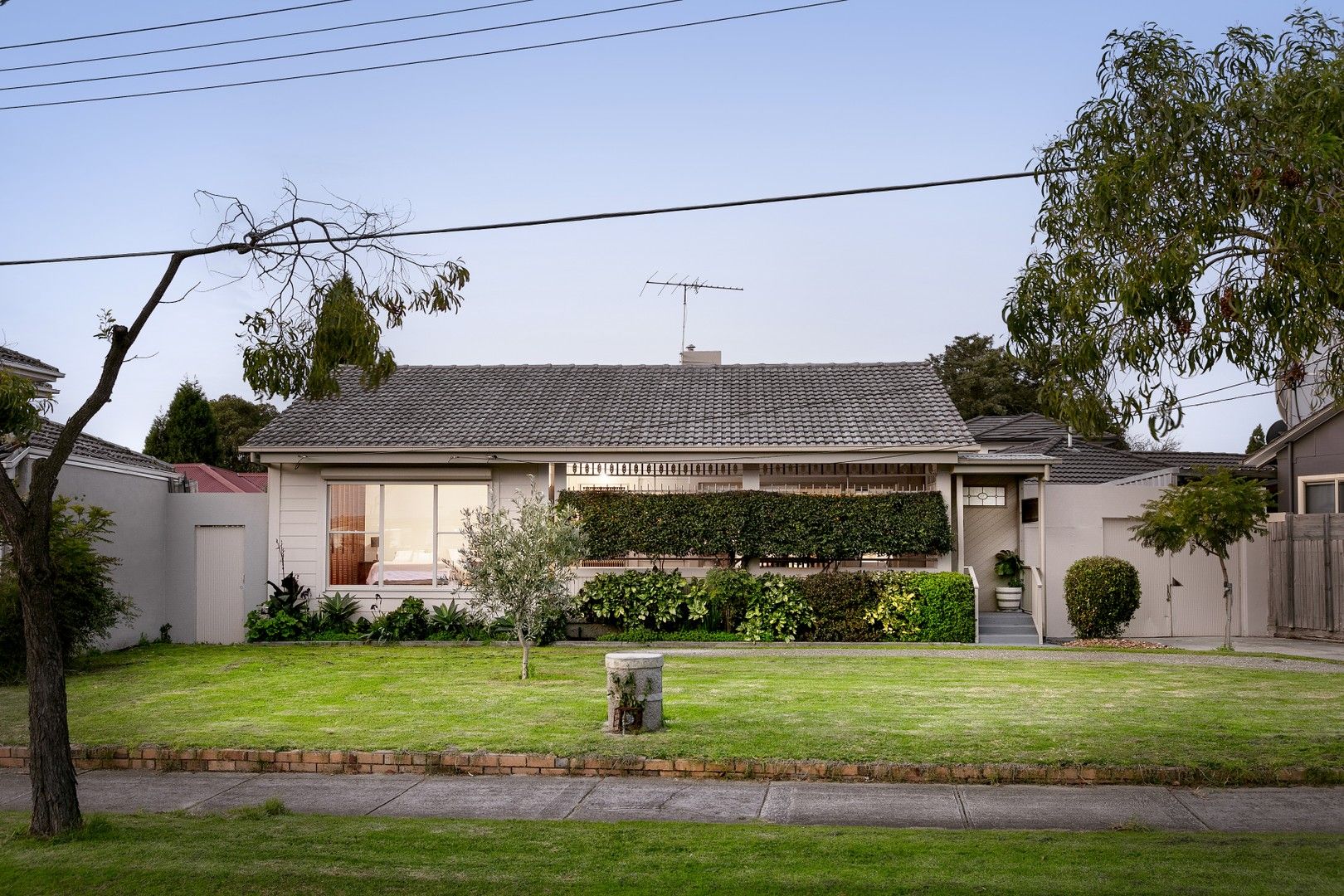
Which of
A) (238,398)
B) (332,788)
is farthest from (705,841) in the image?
(238,398)

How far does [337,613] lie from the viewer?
2177cm

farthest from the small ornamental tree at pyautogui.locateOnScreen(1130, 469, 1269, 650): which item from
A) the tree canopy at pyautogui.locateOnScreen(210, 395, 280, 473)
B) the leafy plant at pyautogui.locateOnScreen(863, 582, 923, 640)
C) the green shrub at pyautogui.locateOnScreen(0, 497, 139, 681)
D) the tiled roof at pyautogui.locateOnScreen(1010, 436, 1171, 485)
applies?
the tree canopy at pyautogui.locateOnScreen(210, 395, 280, 473)

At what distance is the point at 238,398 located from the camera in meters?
60.7

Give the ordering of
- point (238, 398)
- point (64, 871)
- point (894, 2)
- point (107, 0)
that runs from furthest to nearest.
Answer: point (238, 398), point (107, 0), point (894, 2), point (64, 871)

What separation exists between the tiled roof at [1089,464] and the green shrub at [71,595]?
19.9 metres

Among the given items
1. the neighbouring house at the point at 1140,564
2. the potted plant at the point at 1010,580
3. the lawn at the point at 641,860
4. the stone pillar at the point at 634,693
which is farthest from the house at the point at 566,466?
the lawn at the point at 641,860

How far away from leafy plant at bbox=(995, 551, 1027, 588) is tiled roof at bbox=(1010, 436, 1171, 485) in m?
5.96

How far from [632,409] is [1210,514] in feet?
35.4

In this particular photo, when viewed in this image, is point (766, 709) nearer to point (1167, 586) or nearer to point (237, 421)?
point (1167, 586)

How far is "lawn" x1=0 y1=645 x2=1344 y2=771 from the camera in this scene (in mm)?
10609

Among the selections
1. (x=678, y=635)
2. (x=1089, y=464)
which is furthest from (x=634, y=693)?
(x=1089, y=464)

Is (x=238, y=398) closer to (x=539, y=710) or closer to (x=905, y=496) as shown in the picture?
(x=905, y=496)

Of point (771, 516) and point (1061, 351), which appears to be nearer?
point (1061, 351)

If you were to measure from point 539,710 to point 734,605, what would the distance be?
8.68 meters
